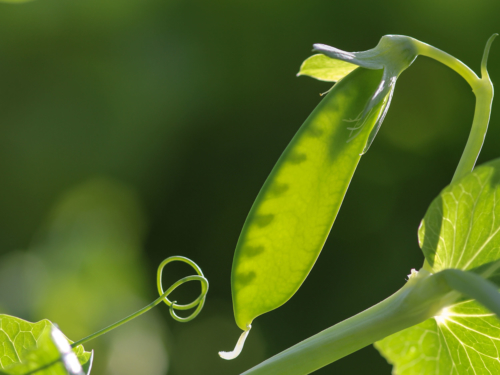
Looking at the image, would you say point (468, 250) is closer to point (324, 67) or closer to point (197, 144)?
point (324, 67)

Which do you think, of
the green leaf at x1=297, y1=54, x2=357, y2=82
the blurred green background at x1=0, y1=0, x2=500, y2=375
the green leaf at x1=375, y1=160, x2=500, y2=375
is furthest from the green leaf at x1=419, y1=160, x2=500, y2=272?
the blurred green background at x1=0, y1=0, x2=500, y2=375

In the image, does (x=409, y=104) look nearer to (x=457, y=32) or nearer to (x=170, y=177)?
(x=457, y=32)

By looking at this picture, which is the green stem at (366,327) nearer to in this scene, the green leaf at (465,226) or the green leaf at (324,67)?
the green leaf at (465,226)

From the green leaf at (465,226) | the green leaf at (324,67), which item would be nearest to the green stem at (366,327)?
the green leaf at (465,226)

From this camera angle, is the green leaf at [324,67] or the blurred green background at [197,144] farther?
the blurred green background at [197,144]

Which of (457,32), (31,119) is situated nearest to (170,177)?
(31,119)

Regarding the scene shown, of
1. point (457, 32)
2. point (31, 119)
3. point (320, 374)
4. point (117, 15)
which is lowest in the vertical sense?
point (320, 374)
